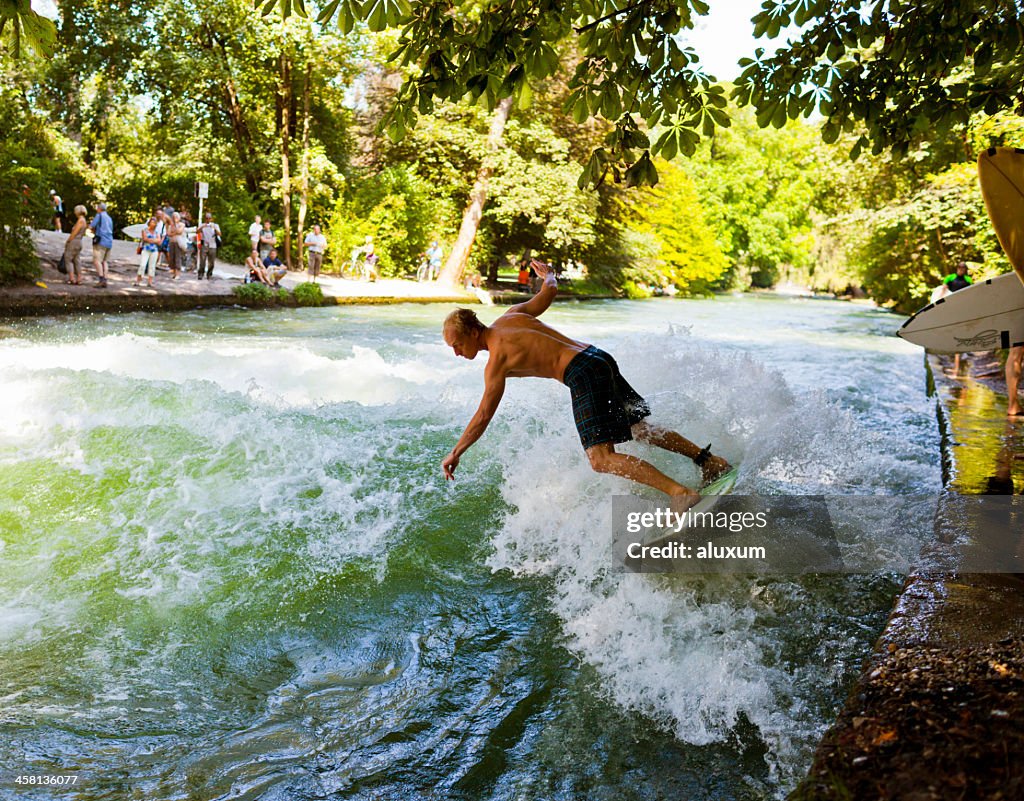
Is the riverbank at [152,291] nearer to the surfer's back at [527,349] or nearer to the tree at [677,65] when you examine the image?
the surfer's back at [527,349]

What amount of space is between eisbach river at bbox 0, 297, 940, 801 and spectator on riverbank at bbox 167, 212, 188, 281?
11.2m

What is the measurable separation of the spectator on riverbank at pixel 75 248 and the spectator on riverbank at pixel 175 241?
113 inches

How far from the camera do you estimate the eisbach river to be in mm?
3348

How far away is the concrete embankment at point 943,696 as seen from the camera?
203 centimetres

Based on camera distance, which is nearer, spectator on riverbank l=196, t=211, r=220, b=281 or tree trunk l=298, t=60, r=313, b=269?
spectator on riverbank l=196, t=211, r=220, b=281

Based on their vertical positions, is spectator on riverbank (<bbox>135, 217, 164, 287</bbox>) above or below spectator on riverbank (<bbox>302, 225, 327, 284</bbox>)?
below

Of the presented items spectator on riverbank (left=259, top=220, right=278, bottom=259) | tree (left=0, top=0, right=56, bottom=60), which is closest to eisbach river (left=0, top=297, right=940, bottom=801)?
tree (left=0, top=0, right=56, bottom=60)

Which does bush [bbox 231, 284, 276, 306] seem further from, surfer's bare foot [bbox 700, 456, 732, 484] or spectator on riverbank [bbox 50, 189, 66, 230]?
surfer's bare foot [bbox 700, 456, 732, 484]

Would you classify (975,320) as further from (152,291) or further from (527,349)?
(152,291)

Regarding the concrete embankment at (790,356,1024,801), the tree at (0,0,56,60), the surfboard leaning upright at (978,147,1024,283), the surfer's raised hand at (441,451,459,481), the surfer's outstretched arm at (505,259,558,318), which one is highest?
the surfboard leaning upright at (978,147,1024,283)

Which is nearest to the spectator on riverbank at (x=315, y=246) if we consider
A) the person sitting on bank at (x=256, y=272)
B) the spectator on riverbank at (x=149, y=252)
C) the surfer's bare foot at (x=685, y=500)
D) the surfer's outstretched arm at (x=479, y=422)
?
the person sitting on bank at (x=256, y=272)

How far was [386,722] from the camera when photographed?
361 cm

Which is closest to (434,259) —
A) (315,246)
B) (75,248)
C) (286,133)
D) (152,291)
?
(286,133)

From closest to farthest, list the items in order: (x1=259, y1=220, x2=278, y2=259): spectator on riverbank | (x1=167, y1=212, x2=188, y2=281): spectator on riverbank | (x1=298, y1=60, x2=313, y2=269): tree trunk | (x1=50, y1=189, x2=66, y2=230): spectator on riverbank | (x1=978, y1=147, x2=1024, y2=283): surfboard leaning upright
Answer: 1. (x1=978, y1=147, x2=1024, y2=283): surfboard leaning upright
2. (x1=167, y1=212, x2=188, y2=281): spectator on riverbank
3. (x1=259, y1=220, x2=278, y2=259): spectator on riverbank
4. (x1=298, y1=60, x2=313, y2=269): tree trunk
5. (x1=50, y1=189, x2=66, y2=230): spectator on riverbank
